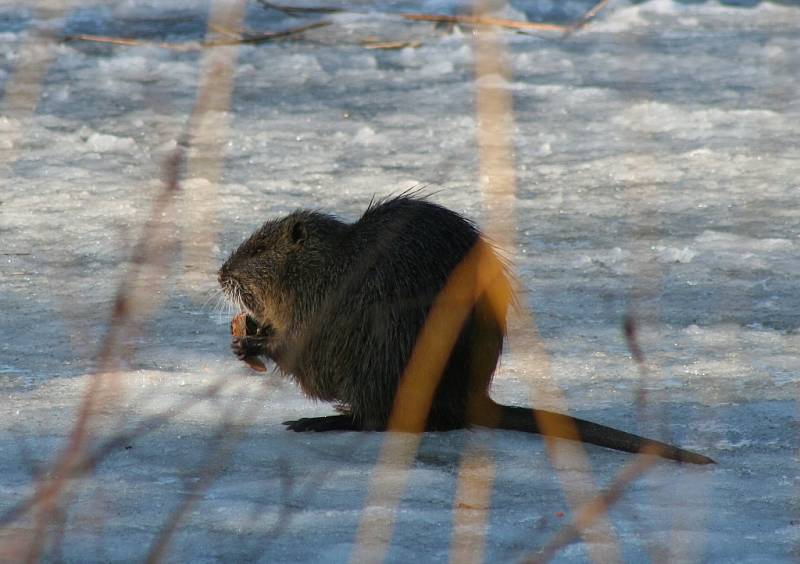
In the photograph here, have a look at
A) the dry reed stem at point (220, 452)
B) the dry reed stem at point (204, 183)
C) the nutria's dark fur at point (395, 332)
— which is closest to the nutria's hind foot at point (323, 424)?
the nutria's dark fur at point (395, 332)

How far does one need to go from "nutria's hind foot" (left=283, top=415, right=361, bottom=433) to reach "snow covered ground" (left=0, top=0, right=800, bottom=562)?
0.04 meters

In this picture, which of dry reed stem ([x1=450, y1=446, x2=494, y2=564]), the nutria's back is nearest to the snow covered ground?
dry reed stem ([x1=450, y1=446, x2=494, y2=564])

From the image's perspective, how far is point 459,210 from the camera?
4793 millimetres

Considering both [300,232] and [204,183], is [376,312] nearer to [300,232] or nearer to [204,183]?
[300,232]

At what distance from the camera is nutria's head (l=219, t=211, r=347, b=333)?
3.23 m

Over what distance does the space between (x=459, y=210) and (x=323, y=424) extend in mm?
1984

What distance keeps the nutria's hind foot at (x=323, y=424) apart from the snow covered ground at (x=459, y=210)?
0.04 metres

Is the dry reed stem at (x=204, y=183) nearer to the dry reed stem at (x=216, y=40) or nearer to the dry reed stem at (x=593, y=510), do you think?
the dry reed stem at (x=216, y=40)

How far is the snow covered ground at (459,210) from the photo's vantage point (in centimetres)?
241

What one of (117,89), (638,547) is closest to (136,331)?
(638,547)

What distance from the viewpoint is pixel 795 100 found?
19.9ft

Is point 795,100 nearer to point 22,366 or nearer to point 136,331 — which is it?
point 136,331

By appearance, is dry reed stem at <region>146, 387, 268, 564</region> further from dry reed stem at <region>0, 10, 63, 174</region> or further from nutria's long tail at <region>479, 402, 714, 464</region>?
dry reed stem at <region>0, 10, 63, 174</region>

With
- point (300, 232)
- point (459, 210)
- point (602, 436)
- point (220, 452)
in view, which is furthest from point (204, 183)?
point (602, 436)
